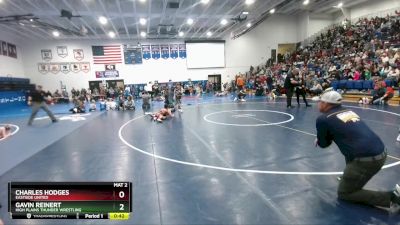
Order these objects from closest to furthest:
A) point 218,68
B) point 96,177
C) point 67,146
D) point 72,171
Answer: point 96,177 < point 72,171 < point 67,146 < point 218,68

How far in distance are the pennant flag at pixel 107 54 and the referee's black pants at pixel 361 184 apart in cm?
2881

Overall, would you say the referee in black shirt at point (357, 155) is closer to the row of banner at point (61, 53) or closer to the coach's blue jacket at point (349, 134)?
the coach's blue jacket at point (349, 134)

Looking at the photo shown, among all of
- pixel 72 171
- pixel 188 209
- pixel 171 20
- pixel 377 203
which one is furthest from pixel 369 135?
pixel 171 20

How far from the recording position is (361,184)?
133 inches

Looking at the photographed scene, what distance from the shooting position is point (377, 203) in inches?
129

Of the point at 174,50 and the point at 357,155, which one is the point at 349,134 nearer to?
the point at 357,155

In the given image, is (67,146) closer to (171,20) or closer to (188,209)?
(188,209)

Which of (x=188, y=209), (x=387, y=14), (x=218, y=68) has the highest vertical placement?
(x=387, y=14)

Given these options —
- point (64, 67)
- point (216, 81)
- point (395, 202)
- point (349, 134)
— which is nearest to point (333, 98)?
point (349, 134)

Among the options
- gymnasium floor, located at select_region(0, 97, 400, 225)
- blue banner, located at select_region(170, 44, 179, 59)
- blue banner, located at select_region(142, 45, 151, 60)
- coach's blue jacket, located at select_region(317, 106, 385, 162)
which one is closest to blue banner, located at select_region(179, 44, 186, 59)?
blue banner, located at select_region(170, 44, 179, 59)

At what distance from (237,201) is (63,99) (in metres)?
26.4

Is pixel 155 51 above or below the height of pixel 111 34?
below

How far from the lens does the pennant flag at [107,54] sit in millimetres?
28844
